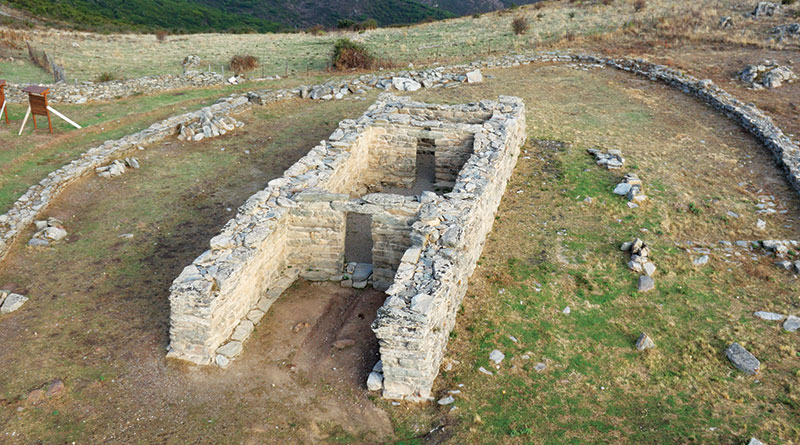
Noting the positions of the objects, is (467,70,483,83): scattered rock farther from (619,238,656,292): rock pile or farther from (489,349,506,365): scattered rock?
(489,349,506,365): scattered rock

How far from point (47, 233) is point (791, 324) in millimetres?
14138

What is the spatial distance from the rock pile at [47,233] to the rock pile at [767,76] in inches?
910

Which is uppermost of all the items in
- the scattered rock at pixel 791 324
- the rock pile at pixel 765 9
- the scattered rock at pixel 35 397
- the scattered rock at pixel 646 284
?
the rock pile at pixel 765 9

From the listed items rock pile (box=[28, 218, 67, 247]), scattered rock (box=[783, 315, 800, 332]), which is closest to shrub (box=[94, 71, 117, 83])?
rock pile (box=[28, 218, 67, 247])

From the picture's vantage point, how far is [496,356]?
8602mm

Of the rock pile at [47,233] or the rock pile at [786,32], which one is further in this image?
the rock pile at [786,32]

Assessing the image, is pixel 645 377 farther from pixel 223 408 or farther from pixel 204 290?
pixel 204 290

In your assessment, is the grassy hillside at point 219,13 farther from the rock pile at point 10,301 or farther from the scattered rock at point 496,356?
the scattered rock at point 496,356

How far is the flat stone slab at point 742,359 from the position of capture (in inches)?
328

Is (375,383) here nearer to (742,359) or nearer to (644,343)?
(644,343)

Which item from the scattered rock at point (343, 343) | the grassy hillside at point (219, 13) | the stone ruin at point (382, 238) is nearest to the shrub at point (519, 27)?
the stone ruin at point (382, 238)

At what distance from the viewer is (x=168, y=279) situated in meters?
10.7

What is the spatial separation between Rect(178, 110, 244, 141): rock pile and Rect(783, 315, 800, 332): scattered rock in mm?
15505

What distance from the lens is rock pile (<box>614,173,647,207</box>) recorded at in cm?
1339
